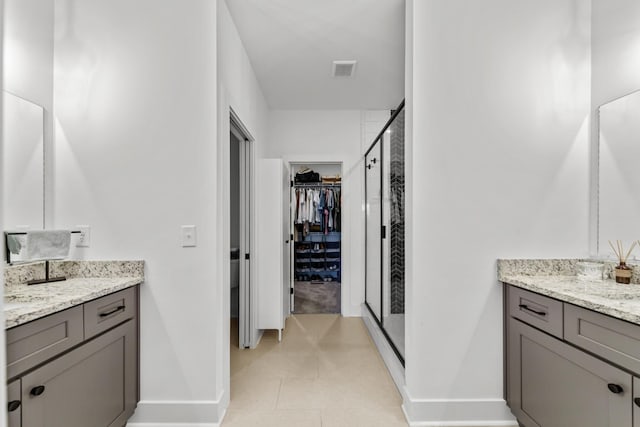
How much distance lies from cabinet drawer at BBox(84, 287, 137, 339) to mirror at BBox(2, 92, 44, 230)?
0.61m

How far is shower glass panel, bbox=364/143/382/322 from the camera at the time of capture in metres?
3.54

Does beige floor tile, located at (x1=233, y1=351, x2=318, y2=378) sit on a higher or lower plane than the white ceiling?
lower

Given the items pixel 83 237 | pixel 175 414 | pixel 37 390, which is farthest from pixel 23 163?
pixel 175 414

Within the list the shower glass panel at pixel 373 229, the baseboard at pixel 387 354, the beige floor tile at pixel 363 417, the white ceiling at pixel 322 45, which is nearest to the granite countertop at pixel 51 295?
the beige floor tile at pixel 363 417

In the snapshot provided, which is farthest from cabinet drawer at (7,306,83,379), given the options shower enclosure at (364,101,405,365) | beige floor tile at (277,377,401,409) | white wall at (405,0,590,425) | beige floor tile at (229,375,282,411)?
shower enclosure at (364,101,405,365)

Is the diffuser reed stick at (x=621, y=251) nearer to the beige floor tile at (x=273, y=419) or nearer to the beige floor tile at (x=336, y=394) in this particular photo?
the beige floor tile at (x=336, y=394)

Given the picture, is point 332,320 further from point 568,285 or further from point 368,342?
point 568,285

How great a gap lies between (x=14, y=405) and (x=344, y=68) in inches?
121

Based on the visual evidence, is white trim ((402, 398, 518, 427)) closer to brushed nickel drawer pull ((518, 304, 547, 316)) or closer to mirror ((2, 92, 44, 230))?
brushed nickel drawer pull ((518, 304, 547, 316))

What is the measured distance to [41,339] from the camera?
132 centimetres

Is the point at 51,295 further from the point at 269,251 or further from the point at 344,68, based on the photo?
the point at 344,68

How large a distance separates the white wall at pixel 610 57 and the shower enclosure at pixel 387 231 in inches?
43.9

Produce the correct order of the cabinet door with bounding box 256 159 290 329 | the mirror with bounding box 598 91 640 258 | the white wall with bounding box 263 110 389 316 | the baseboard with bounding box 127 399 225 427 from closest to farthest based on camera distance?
1. the mirror with bounding box 598 91 640 258
2. the baseboard with bounding box 127 399 225 427
3. the cabinet door with bounding box 256 159 290 329
4. the white wall with bounding box 263 110 389 316

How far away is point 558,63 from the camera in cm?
206
